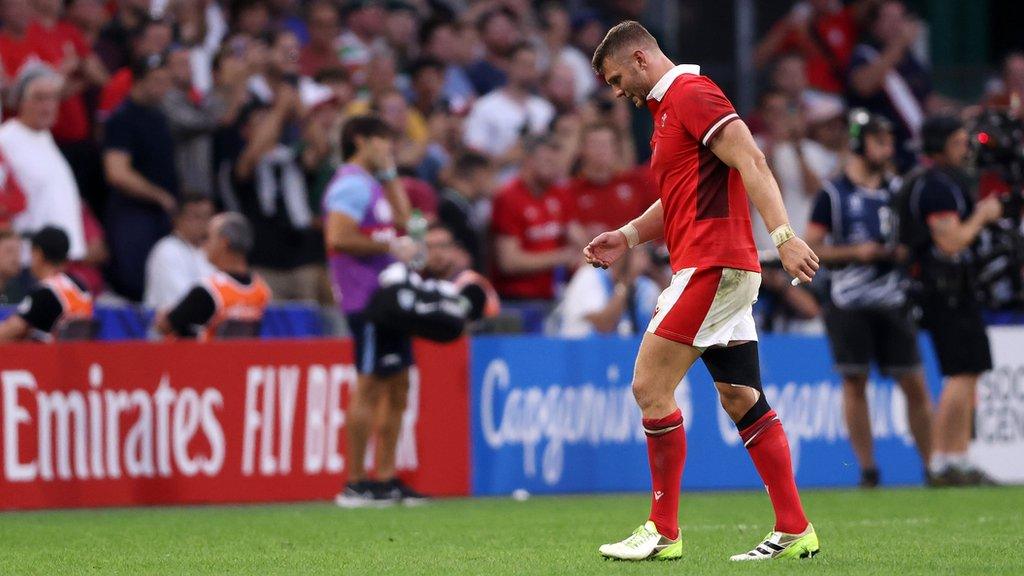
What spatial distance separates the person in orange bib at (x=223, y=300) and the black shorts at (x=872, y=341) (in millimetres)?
4094

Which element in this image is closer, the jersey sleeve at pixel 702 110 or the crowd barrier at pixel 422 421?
the jersey sleeve at pixel 702 110

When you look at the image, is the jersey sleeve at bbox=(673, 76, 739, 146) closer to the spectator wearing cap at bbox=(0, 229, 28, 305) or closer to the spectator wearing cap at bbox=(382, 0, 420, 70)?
the spectator wearing cap at bbox=(0, 229, 28, 305)

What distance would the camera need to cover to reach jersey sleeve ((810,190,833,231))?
41.0 ft

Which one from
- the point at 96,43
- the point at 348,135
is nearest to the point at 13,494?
the point at 348,135

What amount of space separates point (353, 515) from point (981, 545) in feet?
12.7

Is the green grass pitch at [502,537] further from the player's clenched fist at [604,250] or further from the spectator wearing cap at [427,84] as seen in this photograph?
the spectator wearing cap at [427,84]

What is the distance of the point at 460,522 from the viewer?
385 inches

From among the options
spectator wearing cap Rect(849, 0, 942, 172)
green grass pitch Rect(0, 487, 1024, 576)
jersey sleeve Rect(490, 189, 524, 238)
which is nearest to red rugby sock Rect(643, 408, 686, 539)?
green grass pitch Rect(0, 487, 1024, 576)

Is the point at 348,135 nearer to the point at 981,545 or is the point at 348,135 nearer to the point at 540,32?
the point at 981,545

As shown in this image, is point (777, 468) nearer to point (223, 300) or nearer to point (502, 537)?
point (502, 537)

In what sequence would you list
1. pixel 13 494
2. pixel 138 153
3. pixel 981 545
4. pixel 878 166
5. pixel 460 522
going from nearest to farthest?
pixel 981 545 < pixel 460 522 < pixel 13 494 < pixel 878 166 < pixel 138 153

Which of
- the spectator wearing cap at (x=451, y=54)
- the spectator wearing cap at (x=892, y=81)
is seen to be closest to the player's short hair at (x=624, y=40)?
the spectator wearing cap at (x=451, y=54)

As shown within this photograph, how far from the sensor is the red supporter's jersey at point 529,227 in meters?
15.1

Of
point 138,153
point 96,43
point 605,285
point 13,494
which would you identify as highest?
point 96,43
